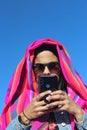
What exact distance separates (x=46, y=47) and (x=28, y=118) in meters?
1.19

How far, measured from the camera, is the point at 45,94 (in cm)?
1602

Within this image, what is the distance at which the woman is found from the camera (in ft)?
52.7

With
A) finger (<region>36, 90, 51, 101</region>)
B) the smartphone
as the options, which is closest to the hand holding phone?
the smartphone

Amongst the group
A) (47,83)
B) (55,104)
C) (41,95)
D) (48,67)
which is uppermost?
(48,67)

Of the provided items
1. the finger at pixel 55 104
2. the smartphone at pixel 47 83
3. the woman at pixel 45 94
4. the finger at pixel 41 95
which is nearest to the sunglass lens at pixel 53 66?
the woman at pixel 45 94

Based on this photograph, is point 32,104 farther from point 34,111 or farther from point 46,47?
point 46,47

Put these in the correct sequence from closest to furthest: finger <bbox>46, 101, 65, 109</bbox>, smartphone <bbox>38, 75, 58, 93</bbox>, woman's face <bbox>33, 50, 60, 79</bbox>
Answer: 1. finger <bbox>46, 101, 65, 109</bbox>
2. smartphone <bbox>38, 75, 58, 93</bbox>
3. woman's face <bbox>33, 50, 60, 79</bbox>

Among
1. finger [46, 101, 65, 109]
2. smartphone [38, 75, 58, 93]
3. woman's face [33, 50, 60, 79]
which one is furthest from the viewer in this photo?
woman's face [33, 50, 60, 79]

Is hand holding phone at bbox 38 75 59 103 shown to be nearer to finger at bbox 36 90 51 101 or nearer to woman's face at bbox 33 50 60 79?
finger at bbox 36 90 51 101

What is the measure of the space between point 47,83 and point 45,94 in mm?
210

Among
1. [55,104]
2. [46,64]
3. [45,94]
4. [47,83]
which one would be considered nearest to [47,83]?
[47,83]

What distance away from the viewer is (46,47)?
55.4ft

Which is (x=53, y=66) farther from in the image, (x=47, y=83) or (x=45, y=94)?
(x=45, y=94)

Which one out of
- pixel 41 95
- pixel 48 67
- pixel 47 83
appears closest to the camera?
pixel 41 95
